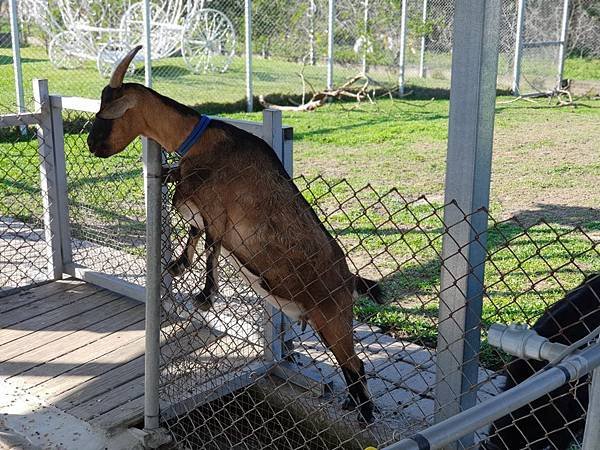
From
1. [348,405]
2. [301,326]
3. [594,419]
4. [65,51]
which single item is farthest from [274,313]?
[65,51]

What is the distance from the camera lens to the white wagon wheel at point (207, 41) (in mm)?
16312

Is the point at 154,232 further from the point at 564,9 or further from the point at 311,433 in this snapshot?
the point at 564,9

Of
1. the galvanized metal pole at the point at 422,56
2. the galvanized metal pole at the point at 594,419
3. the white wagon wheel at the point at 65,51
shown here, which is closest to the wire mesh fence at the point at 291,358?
the galvanized metal pole at the point at 594,419

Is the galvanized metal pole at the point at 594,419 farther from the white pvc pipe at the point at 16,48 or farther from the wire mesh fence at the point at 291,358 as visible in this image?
the white pvc pipe at the point at 16,48

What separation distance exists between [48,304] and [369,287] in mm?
2359

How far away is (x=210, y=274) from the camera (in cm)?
341

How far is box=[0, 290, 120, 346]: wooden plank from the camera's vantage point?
420 cm

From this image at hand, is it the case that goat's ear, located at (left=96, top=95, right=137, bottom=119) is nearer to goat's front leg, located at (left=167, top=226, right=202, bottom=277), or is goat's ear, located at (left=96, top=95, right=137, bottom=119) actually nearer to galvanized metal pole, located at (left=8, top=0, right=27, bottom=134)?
goat's front leg, located at (left=167, top=226, right=202, bottom=277)

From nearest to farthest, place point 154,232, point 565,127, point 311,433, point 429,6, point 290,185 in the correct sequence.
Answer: point 154,232
point 290,185
point 311,433
point 565,127
point 429,6

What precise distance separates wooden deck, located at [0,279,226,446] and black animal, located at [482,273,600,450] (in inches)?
53.0

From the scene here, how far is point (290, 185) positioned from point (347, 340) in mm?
708

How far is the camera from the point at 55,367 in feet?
12.8

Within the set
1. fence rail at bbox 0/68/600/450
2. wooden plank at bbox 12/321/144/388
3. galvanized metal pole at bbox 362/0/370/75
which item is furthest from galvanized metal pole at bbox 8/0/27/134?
galvanized metal pole at bbox 362/0/370/75

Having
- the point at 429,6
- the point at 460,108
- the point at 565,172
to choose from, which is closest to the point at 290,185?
the point at 460,108
